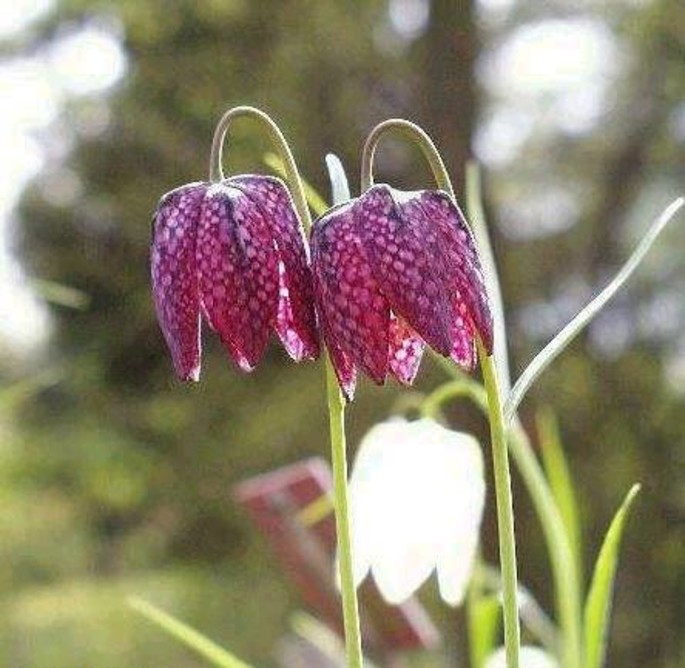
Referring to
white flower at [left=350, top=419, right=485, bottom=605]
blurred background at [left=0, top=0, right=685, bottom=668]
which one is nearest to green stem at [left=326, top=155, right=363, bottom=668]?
white flower at [left=350, top=419, right=485, bottom=605]

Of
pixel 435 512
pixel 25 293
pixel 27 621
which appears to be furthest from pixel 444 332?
pixel 27 621

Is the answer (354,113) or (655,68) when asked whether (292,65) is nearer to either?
(354,113)

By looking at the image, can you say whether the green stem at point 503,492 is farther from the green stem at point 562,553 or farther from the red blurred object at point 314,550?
the red blurred object at point 314,550

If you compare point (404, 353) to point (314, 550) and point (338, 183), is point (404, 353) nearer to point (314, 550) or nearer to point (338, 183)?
point (338, 183)

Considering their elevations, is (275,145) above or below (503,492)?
above

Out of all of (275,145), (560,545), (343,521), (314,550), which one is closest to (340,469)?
(343,521)

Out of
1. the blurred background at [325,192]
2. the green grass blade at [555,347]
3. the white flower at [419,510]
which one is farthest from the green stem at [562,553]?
the blurred background at [325,192]

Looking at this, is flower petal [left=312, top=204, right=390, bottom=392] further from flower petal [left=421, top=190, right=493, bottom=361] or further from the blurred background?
the blurred background
